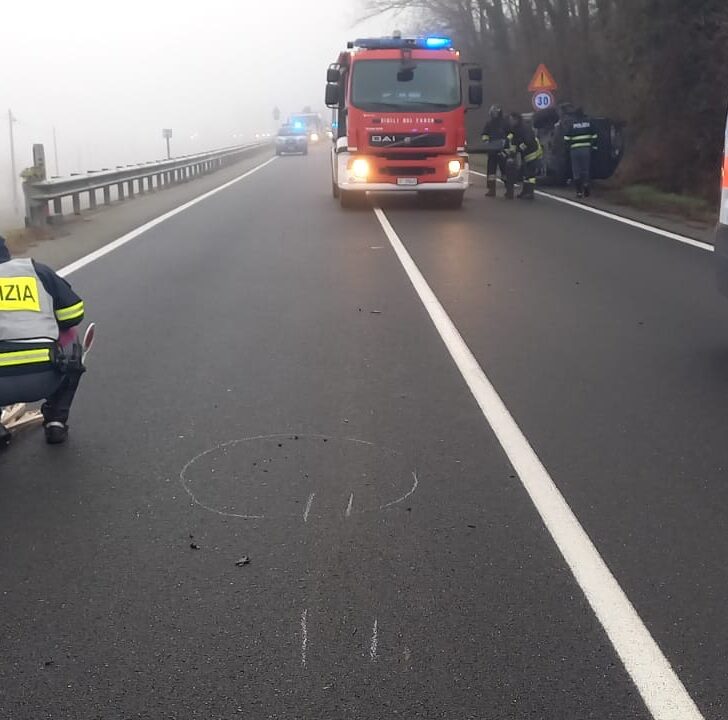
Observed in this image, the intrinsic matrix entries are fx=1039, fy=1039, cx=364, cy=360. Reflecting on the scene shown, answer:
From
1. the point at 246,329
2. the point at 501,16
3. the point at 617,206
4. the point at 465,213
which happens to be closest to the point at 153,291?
the point at 246,329

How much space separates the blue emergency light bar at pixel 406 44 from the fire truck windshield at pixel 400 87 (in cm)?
44

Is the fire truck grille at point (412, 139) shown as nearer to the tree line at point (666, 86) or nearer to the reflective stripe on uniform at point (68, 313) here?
the tree line at point (666, 86)

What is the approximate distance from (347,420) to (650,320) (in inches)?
152

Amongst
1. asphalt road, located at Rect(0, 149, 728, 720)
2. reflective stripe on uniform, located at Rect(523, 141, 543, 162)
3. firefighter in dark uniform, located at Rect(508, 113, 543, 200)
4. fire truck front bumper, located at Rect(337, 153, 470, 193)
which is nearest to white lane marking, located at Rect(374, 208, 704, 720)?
asphalt road, located at Rect(0, 149, 728, 720)

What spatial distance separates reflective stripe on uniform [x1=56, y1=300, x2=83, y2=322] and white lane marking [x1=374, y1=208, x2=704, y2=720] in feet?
7.53

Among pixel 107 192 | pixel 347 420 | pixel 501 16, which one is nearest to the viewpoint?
pixel 347 420

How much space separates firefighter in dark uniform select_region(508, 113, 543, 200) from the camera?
19.9 metres

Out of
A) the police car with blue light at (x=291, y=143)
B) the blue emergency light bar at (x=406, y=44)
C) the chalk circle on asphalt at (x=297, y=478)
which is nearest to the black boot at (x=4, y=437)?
the chalk circle on asphalt at (x=297, y=478)

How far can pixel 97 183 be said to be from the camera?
2019 centimetres

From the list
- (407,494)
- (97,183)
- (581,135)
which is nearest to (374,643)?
(407,494)

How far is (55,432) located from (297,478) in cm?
142

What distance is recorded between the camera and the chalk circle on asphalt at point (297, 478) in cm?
461

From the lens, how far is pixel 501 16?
5559 cm

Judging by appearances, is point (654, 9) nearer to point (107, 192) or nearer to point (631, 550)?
point (107, 192)
